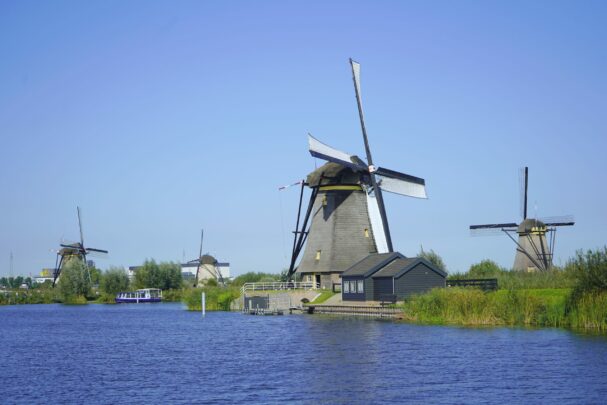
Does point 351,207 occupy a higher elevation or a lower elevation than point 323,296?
higher

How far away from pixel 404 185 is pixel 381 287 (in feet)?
34.1

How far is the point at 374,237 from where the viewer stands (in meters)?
64.4

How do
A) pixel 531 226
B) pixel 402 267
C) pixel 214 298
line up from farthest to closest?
pixel 214 298 < pixel 531 226 < pixel 402 267

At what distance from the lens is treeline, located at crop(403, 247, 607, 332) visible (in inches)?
1454

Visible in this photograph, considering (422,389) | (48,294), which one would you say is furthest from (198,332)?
(48,294)

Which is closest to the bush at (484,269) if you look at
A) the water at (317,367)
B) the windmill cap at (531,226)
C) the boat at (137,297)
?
the windmill cap at (531,226)

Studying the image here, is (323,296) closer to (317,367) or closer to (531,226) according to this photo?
(531,226)

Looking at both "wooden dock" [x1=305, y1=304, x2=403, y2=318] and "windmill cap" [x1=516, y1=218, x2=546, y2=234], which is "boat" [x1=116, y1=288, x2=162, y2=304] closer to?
"wooden dock" [x1=305, y1=304, x2=403, y2=318]

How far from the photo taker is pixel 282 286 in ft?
227

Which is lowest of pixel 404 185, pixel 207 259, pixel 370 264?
pixel 370 264

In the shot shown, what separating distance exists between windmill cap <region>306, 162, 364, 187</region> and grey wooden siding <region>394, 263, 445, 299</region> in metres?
11.0

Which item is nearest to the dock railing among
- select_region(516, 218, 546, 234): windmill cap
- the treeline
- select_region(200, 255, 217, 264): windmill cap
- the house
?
the house

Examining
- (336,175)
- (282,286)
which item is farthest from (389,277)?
(282,286)

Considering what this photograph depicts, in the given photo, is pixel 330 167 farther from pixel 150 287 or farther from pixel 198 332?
pixel 150 287
